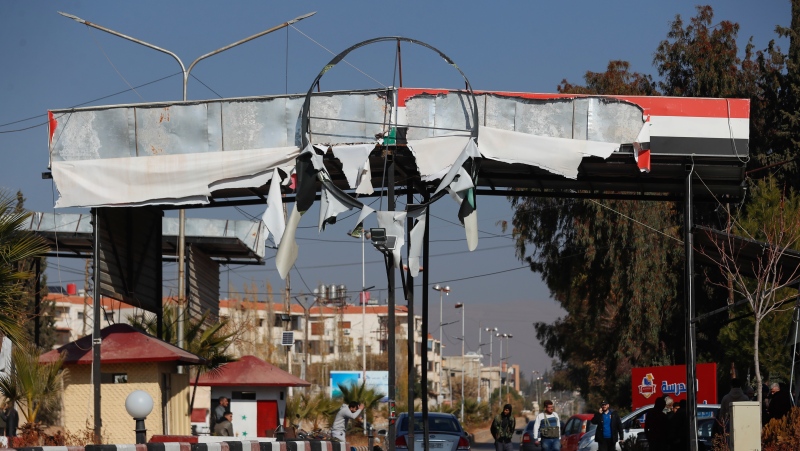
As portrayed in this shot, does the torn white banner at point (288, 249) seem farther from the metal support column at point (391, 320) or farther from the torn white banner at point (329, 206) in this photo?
the metal support column at point (391, 320)

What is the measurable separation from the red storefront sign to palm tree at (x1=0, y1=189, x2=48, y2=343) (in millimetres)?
18243

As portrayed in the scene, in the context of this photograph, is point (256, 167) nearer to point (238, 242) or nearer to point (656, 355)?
point (238, 242)

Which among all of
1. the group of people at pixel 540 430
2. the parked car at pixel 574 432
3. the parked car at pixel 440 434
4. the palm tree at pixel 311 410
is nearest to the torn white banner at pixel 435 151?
the parked car at pixel 440 434

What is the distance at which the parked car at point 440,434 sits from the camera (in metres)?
22.7

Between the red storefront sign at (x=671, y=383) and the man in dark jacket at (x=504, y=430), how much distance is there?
238 inches

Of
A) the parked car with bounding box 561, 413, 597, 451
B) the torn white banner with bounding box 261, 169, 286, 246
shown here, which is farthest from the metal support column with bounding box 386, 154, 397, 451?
the parked car with bounding box 561, 413, 597, 451

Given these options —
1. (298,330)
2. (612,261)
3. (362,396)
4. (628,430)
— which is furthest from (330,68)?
(298,330)

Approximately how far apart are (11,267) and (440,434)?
10734mm

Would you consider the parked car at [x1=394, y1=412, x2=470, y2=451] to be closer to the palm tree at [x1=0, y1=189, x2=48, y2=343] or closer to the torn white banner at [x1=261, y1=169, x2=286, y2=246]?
the torn white banner at [x1=261, y1=169, x2=286, y2=246]

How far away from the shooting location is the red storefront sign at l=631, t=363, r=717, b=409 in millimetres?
28531

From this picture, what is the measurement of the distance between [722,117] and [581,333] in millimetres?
31008

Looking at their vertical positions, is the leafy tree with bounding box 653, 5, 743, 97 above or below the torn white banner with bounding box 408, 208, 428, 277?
above

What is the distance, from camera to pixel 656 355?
4484cm

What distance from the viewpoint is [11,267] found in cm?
1573
